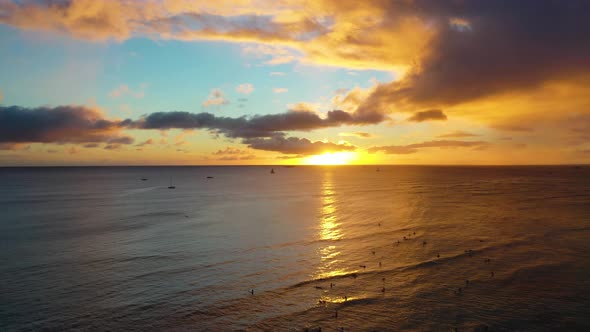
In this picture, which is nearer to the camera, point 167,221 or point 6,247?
point 6,247

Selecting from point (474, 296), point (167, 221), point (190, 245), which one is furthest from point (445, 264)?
point (167, 221)

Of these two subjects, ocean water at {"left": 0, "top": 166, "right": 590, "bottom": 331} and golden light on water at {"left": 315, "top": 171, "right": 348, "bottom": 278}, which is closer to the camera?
ocean water at {"left": 0, "top": 166, "right": 590, "bottom": 331}

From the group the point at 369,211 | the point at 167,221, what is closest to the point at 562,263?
the point at 369,211

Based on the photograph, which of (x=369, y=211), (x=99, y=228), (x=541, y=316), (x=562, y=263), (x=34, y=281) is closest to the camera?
(x=541, y=316)

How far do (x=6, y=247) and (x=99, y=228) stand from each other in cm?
1709

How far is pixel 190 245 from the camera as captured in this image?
2238 inches

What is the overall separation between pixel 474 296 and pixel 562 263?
61.6ft

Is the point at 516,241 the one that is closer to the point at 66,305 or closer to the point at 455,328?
the point at 455,328

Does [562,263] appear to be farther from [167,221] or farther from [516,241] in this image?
[167,221]

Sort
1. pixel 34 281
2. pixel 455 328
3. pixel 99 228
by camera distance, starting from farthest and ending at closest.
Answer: pixel 99 228, pixel 34 281, pixel 455 328

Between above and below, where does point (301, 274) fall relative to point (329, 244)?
below

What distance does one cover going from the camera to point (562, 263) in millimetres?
43531

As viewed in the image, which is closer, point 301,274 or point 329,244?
point 301,274

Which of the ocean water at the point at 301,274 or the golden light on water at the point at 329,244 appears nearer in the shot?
the ocean water at the point at 301,274
